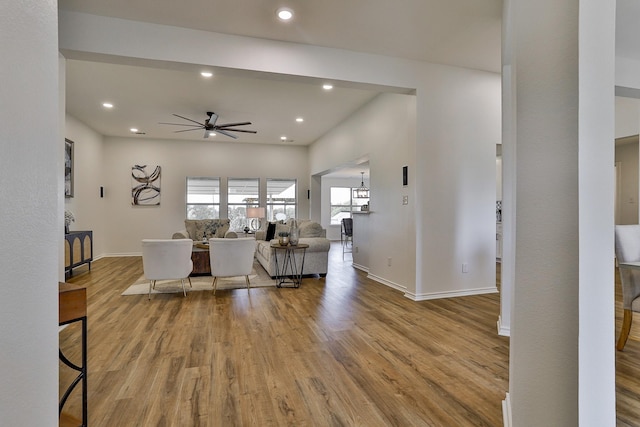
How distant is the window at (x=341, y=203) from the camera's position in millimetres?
12391

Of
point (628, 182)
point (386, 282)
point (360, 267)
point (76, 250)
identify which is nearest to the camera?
point (386, 282)

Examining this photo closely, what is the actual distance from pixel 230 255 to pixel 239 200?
4574 mm

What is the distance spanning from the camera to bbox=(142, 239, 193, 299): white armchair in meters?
4.04

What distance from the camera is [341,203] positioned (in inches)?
492

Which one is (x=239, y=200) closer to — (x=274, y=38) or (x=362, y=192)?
(x=362, y=192)

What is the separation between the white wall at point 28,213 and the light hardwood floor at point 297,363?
956 millimetres

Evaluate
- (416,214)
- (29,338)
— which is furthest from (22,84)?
(416,214)

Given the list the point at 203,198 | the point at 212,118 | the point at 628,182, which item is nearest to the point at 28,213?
the point at 212,118

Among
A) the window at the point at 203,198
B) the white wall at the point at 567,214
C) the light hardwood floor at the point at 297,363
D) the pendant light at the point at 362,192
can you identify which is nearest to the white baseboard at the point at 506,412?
the light hardwood floor at the point at 297,363

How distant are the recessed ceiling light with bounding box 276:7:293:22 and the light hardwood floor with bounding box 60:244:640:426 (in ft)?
9.48

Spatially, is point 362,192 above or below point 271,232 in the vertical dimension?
above

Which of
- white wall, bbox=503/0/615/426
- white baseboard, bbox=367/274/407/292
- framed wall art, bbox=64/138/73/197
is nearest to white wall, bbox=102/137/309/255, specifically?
framed wall art, bbox=64/138/73/197

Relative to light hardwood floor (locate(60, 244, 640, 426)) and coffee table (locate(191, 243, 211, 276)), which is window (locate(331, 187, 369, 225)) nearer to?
coffee table (locate(191, 243, 211, 276))

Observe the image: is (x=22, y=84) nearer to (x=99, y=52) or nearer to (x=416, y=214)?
(x=99, y=52)
